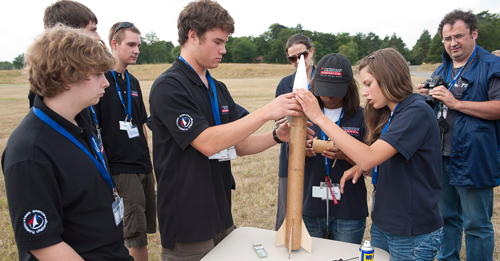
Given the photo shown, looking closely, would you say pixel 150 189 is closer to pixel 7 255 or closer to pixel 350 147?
pixel 7 255

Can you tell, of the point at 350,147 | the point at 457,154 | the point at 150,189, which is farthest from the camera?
the point at 150,189

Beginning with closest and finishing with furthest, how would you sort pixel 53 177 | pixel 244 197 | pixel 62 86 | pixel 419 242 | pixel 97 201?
pixel 53 177 → pixel 62 86 → pixel 97 201 → pixel 419 242 → pixel 244 197

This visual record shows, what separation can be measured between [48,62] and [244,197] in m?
5.33

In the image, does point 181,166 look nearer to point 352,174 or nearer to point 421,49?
point 352,174

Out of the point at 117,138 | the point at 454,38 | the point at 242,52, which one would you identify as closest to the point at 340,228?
the point at 117,138

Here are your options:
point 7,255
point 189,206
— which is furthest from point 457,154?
point 7,255

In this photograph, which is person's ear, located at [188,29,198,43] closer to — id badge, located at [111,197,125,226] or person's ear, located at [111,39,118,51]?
id badge, located at [111,197,125,226]

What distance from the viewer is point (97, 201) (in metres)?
1.86

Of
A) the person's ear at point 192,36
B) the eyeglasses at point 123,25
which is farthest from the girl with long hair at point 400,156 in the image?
the eyeglasses at point 123,25

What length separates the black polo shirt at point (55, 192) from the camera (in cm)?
154

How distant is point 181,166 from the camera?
236 centimetres

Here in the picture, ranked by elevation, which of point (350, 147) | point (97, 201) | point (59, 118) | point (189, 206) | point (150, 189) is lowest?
point (150, 189)

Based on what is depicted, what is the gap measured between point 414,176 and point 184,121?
179cm

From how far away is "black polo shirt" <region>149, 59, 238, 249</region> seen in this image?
226cm
